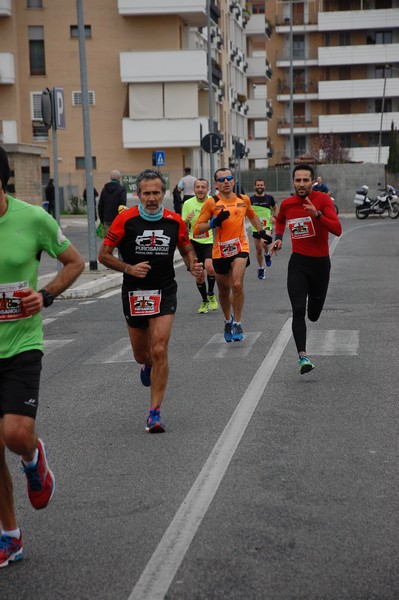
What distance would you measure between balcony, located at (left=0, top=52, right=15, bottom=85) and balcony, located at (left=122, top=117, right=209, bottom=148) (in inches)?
228

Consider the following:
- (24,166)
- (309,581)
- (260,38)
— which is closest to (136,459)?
(309,581)

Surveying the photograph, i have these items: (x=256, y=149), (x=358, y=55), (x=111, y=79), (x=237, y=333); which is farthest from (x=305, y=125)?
(x=237, y=333)

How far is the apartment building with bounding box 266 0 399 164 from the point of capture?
95.2m

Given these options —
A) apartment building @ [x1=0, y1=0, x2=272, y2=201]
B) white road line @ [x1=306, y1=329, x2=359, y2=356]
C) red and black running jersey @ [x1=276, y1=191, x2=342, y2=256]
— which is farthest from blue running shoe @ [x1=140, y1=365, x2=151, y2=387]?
apartment building @ [x1=0, y1=0, x2=272, y2=201]

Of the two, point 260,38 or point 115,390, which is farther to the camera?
point 260,38

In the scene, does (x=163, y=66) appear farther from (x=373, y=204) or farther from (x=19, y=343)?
(x=19, y=343)

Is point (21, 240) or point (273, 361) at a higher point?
point (21, 240)

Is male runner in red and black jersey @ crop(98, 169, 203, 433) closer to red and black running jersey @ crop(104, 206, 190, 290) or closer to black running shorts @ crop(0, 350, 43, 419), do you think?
red and black running jersey @ crop(104, 206, 190, 290)

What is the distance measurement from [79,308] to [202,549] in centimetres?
1258

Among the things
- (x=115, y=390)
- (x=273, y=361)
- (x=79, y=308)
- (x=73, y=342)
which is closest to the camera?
(x=115, y=390)

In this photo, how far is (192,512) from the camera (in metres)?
5.97

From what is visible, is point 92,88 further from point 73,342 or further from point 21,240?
point 21,240

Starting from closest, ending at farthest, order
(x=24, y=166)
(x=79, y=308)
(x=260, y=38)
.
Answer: (x=79, y=308) → (x=24, y=166) → (x=260, y=38)

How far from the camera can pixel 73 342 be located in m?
13.6
